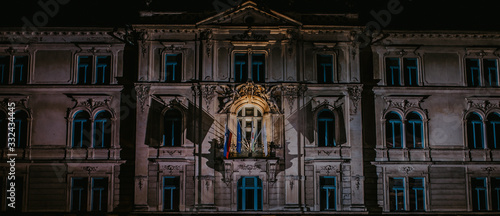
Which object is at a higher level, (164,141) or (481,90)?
(481,90)

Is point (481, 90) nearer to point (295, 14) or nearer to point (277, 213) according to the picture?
point (295, 14)

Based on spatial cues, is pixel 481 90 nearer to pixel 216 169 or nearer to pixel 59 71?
pixel 216 169

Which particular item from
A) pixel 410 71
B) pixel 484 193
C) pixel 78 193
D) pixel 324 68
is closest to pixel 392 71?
pixel 410 71

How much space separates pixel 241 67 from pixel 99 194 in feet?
38.6

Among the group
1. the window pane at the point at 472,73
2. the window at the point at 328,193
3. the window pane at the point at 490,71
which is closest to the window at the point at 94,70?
the window at the point at 328,193

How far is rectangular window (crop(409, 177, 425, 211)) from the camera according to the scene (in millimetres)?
30469

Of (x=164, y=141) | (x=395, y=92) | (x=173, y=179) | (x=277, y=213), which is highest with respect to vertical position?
(x=395, y=92)

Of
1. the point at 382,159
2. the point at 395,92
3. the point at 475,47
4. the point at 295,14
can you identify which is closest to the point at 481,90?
the point at 475,47

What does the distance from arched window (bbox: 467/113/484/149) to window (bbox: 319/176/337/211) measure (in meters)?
9.31

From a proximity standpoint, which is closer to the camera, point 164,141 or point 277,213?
point 277,213

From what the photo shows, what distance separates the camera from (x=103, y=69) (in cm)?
3169

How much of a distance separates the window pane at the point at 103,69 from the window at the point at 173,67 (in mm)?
3815

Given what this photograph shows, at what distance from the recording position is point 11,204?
3020 centimetres

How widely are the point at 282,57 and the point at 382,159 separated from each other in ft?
29.1
